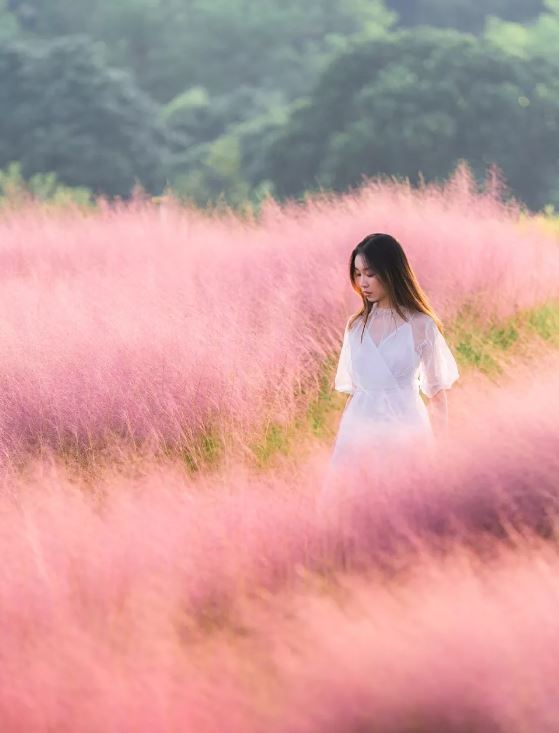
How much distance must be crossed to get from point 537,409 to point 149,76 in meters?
29.4

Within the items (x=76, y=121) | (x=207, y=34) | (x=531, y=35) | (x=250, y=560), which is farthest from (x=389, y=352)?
(x=207, y=34)

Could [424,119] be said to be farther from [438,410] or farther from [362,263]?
[362,263]

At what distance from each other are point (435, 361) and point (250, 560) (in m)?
1.15

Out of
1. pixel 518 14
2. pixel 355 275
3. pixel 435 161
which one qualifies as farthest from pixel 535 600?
pixel 518 14

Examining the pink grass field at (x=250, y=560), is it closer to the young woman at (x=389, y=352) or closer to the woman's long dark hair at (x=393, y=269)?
the young woman at (x=389, y=352)

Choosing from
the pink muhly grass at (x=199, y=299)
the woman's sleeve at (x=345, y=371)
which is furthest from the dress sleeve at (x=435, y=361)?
the pink muhly grass at (x=199, y=299)

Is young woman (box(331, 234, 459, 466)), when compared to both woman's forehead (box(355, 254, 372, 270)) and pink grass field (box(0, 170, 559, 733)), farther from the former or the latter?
pink grass field (box(0, 170, 559, 733))

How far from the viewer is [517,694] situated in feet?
7.68

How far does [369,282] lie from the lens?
389cm

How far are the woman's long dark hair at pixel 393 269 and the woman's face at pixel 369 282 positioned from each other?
0.01 m

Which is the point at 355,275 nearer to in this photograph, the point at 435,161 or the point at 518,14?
the point at 435,161

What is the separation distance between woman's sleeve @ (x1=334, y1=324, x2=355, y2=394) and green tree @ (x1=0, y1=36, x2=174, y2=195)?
18.8m

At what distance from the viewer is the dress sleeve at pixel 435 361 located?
3922mm

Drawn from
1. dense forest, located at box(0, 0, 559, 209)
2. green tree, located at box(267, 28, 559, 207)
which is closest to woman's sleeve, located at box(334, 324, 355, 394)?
dense forest, located at box(0, 0, 559, 209)
